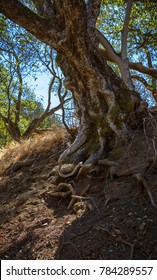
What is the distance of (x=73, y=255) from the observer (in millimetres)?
3387

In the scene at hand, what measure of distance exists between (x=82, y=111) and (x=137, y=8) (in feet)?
18.8

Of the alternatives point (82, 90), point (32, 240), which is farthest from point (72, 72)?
point (32, 240)

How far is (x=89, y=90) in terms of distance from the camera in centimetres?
569

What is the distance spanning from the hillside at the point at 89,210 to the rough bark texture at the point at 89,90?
0.34 meters

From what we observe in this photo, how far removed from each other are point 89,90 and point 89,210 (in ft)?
7.87

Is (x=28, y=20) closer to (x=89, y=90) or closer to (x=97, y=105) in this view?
(x=89, y=90)

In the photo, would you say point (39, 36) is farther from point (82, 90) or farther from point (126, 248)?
point (126, 248)

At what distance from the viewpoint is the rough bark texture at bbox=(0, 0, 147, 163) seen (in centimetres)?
523

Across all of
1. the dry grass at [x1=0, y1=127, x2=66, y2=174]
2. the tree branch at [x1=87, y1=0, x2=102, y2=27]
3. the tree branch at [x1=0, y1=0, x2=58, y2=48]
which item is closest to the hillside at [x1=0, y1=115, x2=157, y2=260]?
the dry grass at [x1=0, y1=127, x2=66, y2=174]

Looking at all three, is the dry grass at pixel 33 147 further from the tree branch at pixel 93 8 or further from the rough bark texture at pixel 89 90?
the tree branch at pixel 93 8

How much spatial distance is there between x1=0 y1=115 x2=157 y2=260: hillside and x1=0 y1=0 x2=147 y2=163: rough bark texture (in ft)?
1.12

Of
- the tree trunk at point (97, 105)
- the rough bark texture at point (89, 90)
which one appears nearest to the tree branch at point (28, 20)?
the rough bark texture at point (89, 90)

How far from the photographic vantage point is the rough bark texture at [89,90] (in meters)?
5.23

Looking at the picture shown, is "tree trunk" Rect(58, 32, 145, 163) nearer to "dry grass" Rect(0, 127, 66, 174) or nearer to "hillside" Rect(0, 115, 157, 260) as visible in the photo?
"hillside" Rect(0, 115, 157, 260)
